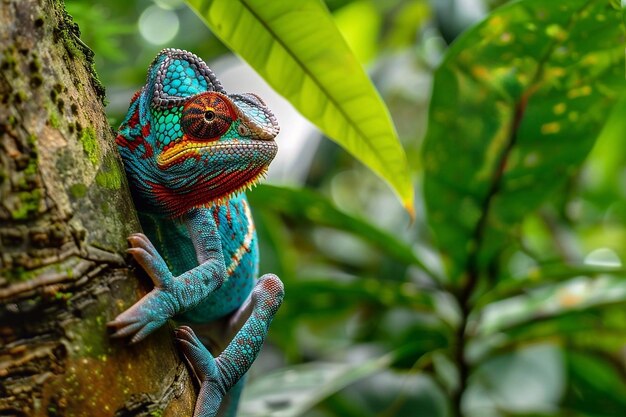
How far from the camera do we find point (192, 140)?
991mm

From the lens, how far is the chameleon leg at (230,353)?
90 cm

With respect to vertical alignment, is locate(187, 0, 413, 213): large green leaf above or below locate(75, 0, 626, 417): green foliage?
above

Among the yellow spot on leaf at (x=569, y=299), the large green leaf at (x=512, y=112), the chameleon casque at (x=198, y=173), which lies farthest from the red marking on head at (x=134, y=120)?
the yellow spot on leaf at (x=569, y=299)

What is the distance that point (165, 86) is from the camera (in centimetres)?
104

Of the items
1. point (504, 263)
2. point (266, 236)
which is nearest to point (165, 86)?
point (266, 236)

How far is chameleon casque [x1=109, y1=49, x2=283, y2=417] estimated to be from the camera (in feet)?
3.19

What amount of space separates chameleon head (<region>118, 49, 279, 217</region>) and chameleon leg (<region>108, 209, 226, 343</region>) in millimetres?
38

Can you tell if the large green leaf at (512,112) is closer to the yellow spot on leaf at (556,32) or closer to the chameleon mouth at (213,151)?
the yellow spot on leaf at (556,32)

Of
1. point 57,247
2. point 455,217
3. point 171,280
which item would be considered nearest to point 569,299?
point 455,217

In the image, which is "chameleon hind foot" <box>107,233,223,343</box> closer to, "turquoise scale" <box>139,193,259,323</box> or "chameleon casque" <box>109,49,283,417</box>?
"chameleon casque" <box>109,49,283,417</box>

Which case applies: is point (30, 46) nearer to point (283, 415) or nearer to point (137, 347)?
point (137, 347)

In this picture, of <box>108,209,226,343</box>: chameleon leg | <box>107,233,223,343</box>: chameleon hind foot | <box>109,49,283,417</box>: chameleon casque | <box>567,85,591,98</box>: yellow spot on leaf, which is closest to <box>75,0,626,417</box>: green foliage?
<box>567,85,591,98</box>: yellow spot on leaf

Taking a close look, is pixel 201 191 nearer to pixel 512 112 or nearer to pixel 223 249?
pixel 223 249

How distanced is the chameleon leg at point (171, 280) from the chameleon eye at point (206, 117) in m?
0.13
